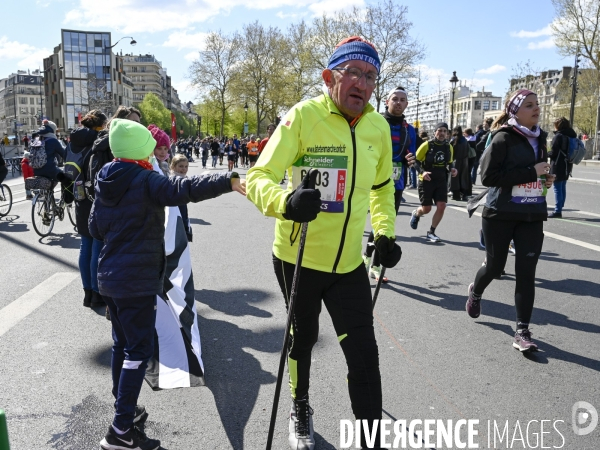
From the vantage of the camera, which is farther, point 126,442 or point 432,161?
point 432,161

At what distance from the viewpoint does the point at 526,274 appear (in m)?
4.31

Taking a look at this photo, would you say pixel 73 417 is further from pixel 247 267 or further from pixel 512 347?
pixel 247 267

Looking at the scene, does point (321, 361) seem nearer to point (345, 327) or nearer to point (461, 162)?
point (345, 327)

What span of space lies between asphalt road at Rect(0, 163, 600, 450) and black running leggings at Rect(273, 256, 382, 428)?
0.44 m

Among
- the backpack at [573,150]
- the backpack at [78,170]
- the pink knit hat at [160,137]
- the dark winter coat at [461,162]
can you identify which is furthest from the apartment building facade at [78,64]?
the backpack at [78,170]

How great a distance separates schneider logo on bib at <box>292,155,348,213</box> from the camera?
2.79 meters

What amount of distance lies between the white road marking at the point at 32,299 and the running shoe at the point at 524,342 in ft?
14.4

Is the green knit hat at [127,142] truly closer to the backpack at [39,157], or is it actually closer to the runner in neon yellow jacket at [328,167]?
the runner in neon yellow jacket at [328,167]

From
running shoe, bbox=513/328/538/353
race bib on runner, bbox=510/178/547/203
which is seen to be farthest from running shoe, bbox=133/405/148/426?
race bib on runner, bbox=510/178/547/203

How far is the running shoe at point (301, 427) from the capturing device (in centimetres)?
297

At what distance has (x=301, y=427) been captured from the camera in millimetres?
3051

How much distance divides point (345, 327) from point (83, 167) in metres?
3.77

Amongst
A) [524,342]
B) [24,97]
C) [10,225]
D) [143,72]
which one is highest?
[143,72]

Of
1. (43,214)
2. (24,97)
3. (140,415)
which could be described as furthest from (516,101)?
(24,97)
